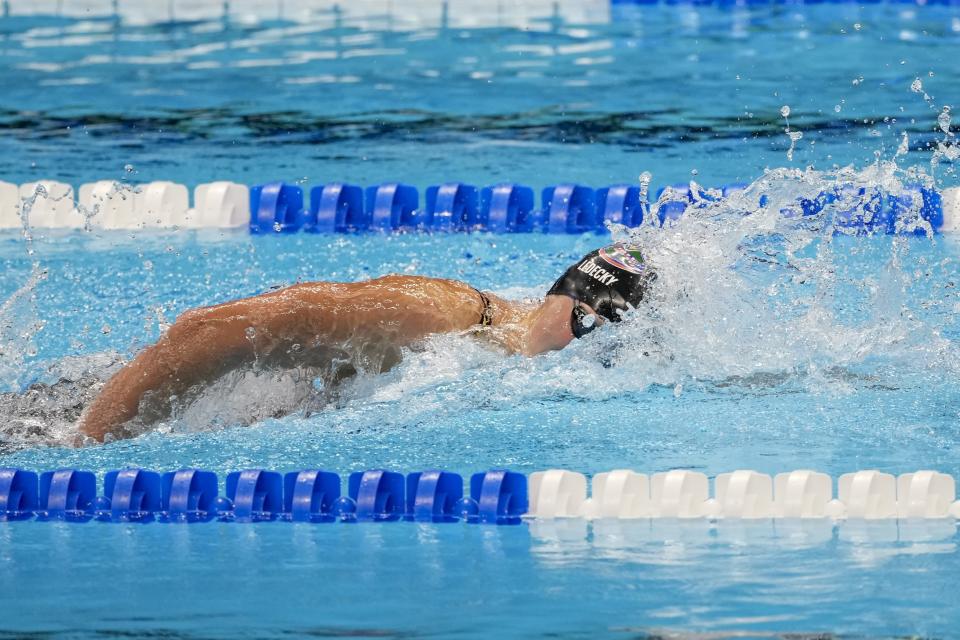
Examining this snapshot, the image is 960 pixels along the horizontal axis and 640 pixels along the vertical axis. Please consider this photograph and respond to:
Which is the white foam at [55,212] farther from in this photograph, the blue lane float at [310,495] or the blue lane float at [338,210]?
the blue lane float at [310,495]

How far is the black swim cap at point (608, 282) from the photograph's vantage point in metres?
3.69

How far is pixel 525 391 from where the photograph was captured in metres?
3.79

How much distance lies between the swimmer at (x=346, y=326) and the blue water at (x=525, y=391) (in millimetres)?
59

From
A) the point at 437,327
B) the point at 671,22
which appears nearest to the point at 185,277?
A: the point at 437,327

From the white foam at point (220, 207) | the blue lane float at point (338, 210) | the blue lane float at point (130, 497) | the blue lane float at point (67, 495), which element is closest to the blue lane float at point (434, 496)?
the blue lane float at point (130, 497)

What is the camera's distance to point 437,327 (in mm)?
3695

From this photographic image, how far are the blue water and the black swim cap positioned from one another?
2.1 inches

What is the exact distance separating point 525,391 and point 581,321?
25 centimetres

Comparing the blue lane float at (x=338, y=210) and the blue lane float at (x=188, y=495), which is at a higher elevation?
the blue lane float at (x=338, y=210)

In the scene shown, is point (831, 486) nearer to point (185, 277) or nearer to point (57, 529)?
point (57, 529)

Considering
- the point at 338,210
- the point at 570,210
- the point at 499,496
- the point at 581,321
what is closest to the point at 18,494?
the point at 499,496

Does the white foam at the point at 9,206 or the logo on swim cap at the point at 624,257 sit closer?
the logo on swim cap at the point at 624,257

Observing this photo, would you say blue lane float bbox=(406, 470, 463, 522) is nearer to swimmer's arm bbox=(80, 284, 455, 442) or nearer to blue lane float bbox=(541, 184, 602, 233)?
swimmer's arm bbox=(80, 284, 455, 442)

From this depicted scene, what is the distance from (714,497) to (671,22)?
7.43m
